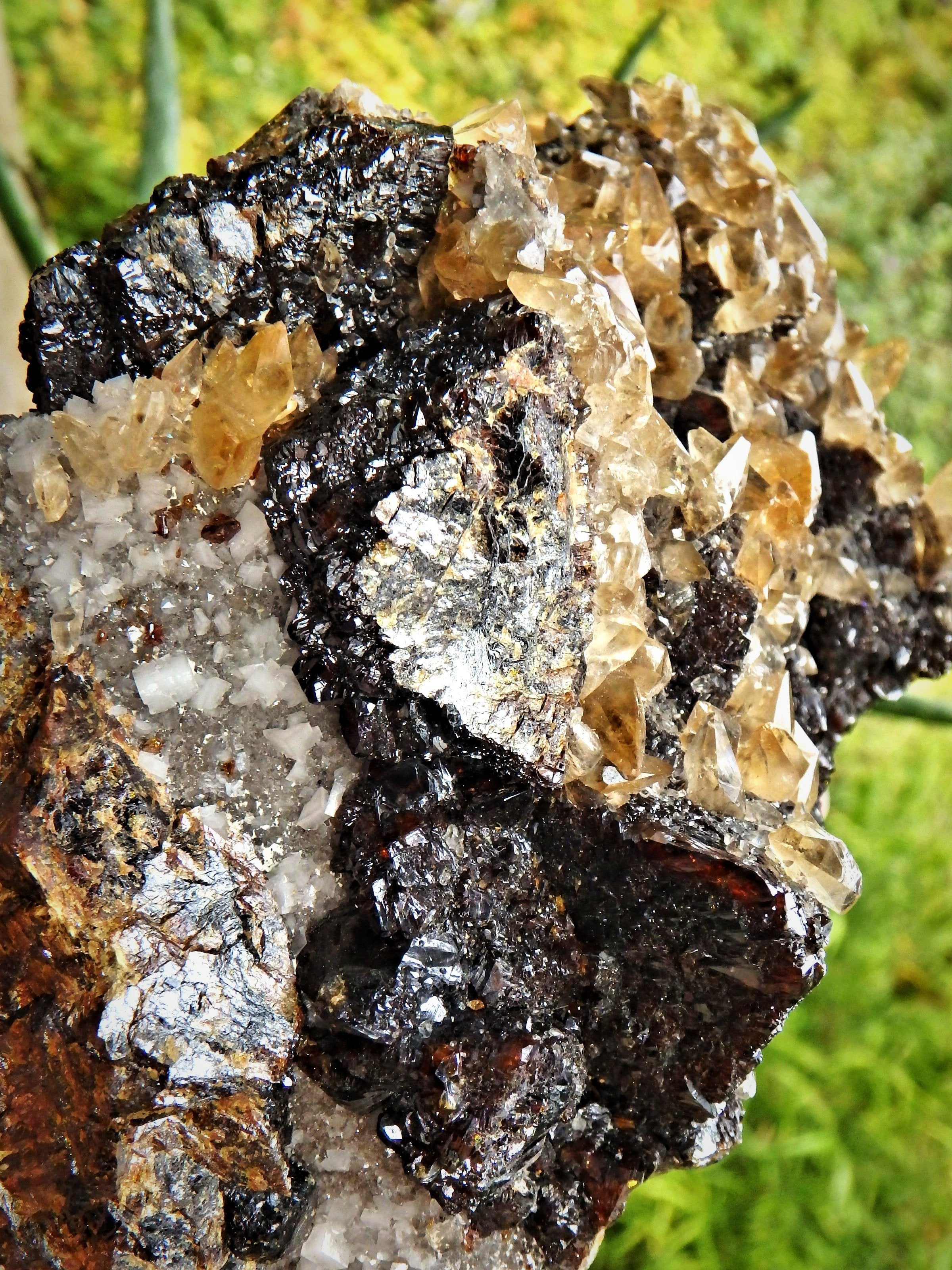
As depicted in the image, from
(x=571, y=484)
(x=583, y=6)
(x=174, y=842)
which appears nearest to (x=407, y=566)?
(x=571, y=484)

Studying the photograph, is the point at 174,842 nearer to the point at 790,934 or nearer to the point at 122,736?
the point at 122,736

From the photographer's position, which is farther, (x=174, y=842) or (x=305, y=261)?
(x=305, y=261)

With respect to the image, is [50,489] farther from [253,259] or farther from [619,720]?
[619,720]

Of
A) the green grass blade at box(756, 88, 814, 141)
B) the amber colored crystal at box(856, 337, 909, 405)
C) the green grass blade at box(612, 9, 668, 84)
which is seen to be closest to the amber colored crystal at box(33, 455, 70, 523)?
the amber colored crystal at box(856, 337, 909, 405)

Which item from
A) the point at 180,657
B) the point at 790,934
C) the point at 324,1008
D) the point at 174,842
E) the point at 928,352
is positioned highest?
the point at 180,657

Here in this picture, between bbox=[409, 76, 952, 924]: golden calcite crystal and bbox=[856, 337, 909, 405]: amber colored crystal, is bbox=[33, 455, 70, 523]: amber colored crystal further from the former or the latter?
bbox=[856, 337, 909, 405]: amber colored crystal

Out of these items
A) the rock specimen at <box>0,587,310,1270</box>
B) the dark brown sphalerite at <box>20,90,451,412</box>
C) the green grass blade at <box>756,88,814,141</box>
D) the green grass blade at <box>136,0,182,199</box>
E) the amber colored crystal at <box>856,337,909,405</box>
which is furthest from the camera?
the green grass blade at <box>756,88,814,141</box>
